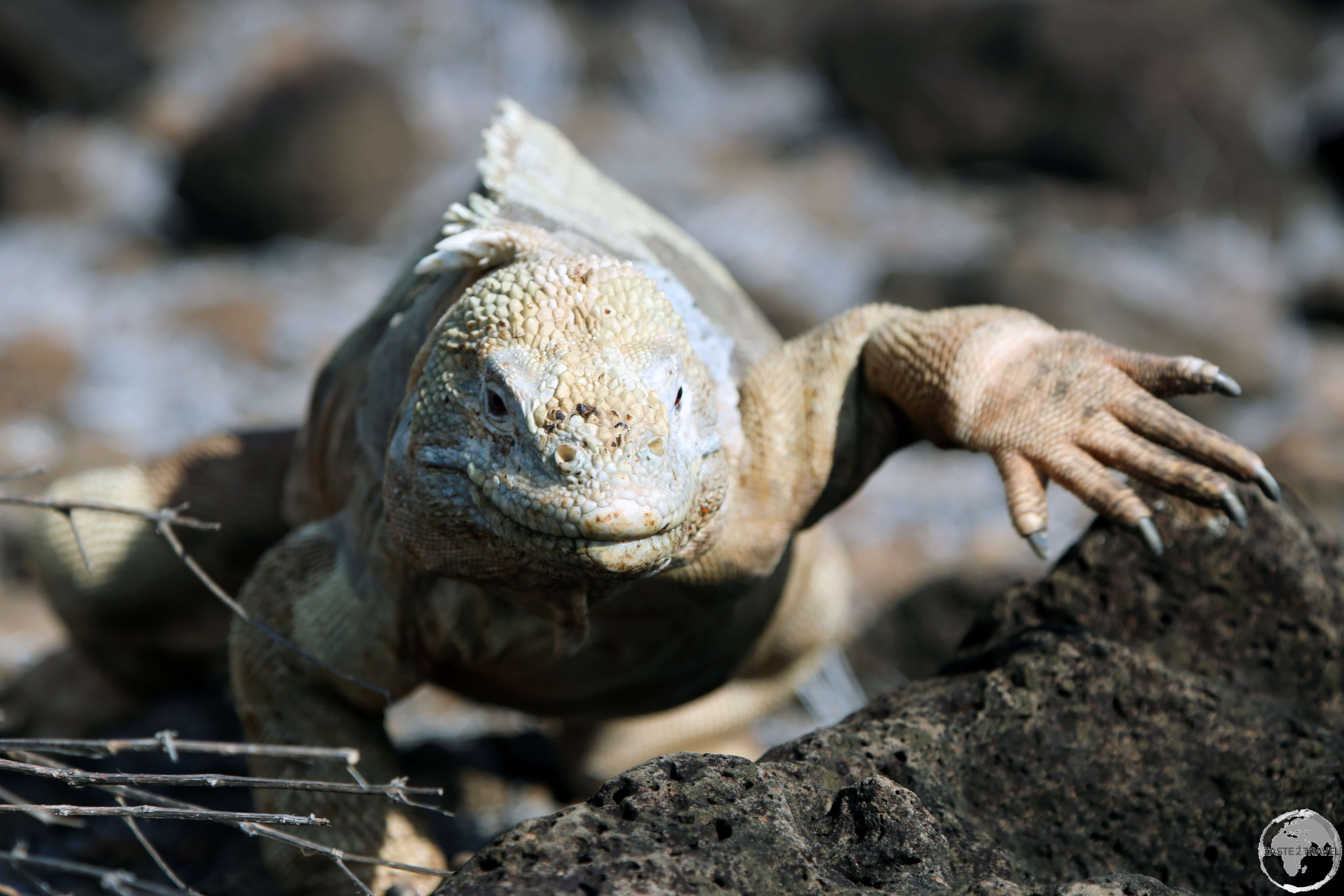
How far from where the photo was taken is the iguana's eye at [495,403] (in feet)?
7.43

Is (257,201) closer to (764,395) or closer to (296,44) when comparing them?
(296,44)

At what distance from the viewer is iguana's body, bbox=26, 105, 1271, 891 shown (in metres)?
2.25

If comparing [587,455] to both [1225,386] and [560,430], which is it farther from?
[1225,386]

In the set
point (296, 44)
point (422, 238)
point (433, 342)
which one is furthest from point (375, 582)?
point (296, 44)

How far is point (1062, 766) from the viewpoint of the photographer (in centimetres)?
261

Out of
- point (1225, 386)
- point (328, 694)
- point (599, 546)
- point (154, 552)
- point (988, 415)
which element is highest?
point (1225, 386)

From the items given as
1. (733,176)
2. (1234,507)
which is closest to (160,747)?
(1234,507)

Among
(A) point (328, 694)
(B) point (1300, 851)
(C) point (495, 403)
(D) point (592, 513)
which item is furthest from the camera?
(A) point (328, 694)

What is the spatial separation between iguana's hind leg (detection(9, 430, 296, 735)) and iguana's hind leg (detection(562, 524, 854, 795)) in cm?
132

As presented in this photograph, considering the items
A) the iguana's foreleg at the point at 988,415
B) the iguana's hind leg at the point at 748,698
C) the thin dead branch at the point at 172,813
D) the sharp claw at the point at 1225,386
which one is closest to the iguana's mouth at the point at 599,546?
the thin dead branch at the point at 172,813

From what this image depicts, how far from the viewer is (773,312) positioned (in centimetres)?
945

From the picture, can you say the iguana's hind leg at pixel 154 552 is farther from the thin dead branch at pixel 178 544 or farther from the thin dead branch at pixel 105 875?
the thin dead branch at pixel 105 875

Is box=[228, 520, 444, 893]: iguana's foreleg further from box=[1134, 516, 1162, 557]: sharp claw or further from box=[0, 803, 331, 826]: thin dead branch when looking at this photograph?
box=[1134, 516, 1162, 557]: sharp claw

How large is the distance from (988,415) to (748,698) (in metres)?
1.76
